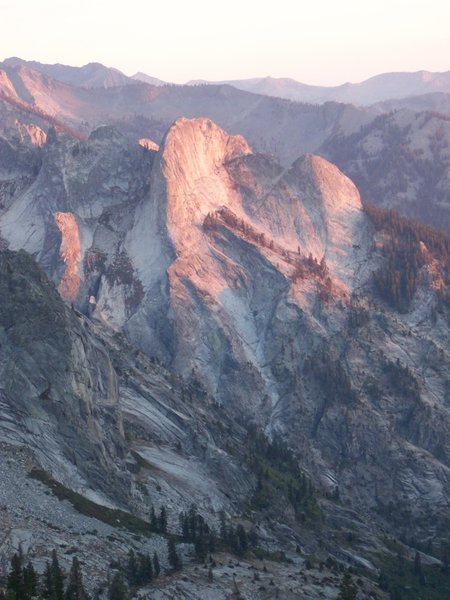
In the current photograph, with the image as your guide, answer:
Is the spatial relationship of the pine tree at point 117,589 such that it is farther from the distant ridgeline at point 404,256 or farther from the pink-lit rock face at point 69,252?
the distant ridgeline at point 404,256

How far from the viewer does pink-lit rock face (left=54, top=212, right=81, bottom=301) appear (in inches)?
5989

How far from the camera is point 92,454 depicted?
9756 centimetres

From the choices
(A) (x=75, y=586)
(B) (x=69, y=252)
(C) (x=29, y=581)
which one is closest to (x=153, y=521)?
(A) (x=75, y=586)

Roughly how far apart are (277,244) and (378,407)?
3430 centimetres

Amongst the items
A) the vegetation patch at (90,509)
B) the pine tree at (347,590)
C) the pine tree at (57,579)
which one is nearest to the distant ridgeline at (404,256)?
the pine tree at (347,590)

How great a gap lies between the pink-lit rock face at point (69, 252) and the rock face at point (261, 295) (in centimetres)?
27

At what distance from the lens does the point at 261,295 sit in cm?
16125

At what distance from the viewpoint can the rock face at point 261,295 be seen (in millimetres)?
144125

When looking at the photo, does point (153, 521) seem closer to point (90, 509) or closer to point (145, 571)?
point (90, 509)

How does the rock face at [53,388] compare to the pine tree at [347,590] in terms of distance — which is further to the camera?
the rock face at [53,388]

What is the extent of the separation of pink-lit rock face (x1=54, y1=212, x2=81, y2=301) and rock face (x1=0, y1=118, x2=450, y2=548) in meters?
0.27

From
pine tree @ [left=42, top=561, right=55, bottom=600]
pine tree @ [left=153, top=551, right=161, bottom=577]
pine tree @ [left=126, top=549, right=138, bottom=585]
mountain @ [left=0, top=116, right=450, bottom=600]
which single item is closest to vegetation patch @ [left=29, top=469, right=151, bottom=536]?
mountain @ [left=0, top=116, right=450, bottom=600]

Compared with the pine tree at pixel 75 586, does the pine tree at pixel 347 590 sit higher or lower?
lower

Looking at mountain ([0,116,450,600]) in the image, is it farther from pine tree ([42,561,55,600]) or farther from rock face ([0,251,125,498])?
pine tree ([42,561,55,600])
